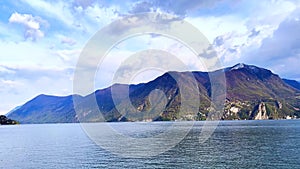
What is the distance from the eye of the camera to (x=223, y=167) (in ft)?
224

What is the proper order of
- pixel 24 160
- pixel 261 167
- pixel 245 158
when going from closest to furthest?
pixel 261 167, pixel 245 158, pixel 24 160

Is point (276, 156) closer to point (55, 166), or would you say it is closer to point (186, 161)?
point (186, 161)

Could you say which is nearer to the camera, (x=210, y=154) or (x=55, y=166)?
(x=55, y=166)

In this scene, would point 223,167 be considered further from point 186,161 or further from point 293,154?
point 293,154

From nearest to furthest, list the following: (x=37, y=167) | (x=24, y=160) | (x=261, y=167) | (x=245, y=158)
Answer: (x=261, y=167), (x=37, y=167), (x=245, y=158), (x=24, y=160)

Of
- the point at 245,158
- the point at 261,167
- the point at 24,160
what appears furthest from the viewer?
the point at 24,160

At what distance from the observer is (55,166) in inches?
2953

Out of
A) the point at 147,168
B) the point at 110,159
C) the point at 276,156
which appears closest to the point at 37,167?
the point at 110,159

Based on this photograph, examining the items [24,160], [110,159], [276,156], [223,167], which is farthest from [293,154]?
[24,160]

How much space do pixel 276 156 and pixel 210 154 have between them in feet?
54.6

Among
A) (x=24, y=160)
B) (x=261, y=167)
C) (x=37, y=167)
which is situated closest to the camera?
(x=261, y=167)

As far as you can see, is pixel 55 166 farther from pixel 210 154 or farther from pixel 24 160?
pixel 210 154

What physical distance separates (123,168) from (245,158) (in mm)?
30816

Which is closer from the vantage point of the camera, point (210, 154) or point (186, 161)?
point (186, 161)
